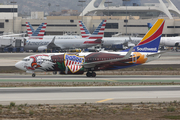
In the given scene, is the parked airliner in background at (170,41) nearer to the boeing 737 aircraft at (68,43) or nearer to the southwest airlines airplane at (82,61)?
the boeing 737 aircraft at (68,43)

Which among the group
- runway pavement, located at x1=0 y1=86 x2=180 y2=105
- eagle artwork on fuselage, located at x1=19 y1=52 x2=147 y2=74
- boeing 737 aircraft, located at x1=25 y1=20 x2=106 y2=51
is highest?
boeing 737 aircraft, located at x1=25 y1=20 x2=106 y2=51

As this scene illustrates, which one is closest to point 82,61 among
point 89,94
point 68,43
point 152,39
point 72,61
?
point 72,61

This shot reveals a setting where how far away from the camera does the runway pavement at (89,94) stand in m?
28.1

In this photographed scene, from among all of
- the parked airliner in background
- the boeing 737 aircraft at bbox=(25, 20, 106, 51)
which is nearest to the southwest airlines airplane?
the boeing 737 aircraft at bbox=(25, 20, 106, 51)

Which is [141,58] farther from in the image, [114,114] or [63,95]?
[114,114]

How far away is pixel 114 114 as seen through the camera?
75.3 feet

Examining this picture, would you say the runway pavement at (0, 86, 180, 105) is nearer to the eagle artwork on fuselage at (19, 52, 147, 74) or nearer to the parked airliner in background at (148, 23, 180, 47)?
the eagle artwork on fuselage at (19, 52, 147, 74)

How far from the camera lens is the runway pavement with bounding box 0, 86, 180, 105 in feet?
92.1

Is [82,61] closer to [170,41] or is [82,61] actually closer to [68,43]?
[68,43]

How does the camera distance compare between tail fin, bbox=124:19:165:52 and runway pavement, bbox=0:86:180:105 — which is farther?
tail fin, bbox=124:19:165:52

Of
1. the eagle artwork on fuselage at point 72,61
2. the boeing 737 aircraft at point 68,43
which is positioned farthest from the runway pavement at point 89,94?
the boeing 737 aircraft at point 68,43

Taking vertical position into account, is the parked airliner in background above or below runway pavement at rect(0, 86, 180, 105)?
above

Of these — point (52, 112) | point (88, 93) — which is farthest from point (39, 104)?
point (88, 93)

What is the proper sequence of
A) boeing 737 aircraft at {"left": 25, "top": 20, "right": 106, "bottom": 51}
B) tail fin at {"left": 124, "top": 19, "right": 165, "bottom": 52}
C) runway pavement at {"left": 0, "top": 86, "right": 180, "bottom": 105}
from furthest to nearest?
boeing 737 aircraft at {"left": 25, "top": 20, "right": 106, "bottom": 51}, tail fin at {"left": 124, "top": 19, "right": 165, "bottom": 52}, runway pavement at {"left": 0, "top": 86, "right": 180, "bottom": 105}
